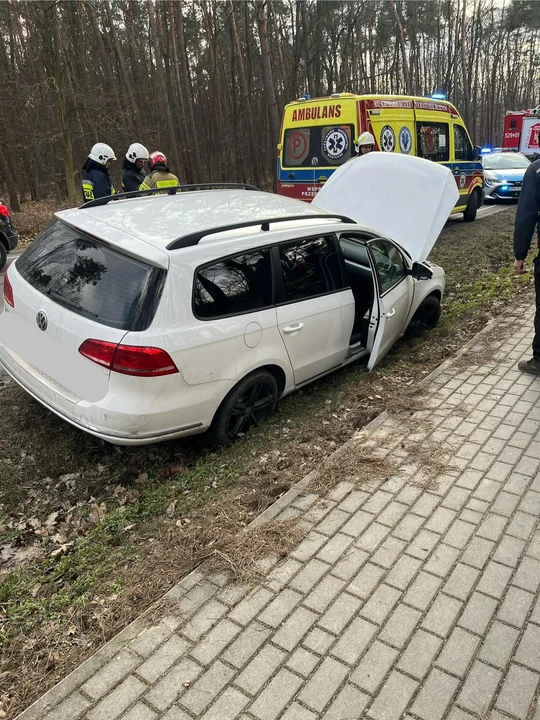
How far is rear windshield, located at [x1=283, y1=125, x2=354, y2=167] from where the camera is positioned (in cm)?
1045

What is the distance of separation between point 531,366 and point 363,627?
3456 millimetres

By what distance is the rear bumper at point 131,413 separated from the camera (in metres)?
3.34

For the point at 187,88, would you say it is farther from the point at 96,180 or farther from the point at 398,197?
the point at 398,197

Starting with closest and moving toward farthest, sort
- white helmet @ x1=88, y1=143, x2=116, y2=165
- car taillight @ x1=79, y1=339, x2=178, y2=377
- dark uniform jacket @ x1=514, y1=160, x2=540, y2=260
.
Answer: car taillight @ x1=79, y1=339, x2=178, y2=377 → dark uniform jacket @ x1=514, y1=160, x2=540, y2=260 → white helmet @ x1=88, y1=143, x2=116, y2=165

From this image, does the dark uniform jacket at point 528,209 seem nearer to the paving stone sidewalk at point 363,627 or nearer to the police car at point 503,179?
the paving stone sidewalk at point 363,627

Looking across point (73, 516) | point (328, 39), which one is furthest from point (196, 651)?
point (328, 39)

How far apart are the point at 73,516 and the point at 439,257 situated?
843cm

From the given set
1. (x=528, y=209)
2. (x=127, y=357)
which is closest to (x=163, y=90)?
(x=528, y=209)

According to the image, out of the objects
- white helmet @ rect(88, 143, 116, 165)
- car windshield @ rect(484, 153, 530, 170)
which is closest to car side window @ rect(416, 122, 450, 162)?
car windshield @ rect(484, 153, 530, 170)

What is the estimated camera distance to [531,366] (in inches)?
197

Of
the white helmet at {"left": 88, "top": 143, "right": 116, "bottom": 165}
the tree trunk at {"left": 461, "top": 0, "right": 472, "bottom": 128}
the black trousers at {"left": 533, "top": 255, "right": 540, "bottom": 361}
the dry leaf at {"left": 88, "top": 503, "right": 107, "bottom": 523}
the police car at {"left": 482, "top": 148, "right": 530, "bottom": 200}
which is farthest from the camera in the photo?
the tree trunk at {"left": 461, "top": 0, "right": 472, "bottom": 128}

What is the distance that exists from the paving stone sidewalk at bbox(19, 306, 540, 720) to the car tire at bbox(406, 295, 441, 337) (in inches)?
119

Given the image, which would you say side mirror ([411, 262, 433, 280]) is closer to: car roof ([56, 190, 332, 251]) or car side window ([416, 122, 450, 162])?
car roof ([56, 190, 332, 251])

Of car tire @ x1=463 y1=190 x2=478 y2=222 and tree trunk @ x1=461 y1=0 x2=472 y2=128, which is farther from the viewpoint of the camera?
tree trunk @ x1=461 y1=0 x2=472 y2=128
